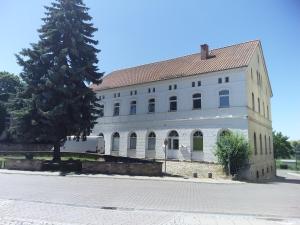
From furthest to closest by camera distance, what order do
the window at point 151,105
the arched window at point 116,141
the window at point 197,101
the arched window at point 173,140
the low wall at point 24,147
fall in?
the low wall at point 24,147 < the arched window at point 116,141 < the window at point 151,105 < the arched window at point 173,140 < the window at point 197,101

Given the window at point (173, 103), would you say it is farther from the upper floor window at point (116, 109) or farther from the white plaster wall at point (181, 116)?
the upper floor window at point (116, 109)

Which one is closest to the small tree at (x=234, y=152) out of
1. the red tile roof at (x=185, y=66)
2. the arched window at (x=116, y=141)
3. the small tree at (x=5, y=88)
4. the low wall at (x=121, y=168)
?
the low wall at (x=121, y=168)

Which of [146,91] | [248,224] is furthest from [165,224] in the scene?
[146,91]

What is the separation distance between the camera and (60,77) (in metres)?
25.7

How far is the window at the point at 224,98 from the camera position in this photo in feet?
93.1

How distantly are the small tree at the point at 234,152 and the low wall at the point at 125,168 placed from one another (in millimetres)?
5544

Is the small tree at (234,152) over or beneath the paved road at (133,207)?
over

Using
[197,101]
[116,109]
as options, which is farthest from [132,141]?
[197,101]

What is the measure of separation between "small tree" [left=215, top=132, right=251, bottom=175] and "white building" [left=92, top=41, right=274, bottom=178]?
222 cm

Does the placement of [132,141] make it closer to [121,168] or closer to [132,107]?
[132,107]

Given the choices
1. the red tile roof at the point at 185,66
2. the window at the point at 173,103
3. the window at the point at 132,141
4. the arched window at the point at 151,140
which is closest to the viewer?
the red tile roof at the point at 185,66

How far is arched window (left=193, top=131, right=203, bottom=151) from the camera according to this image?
96.9ft

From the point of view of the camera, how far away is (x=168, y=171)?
27.1m

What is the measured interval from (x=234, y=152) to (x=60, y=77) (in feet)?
52.2
